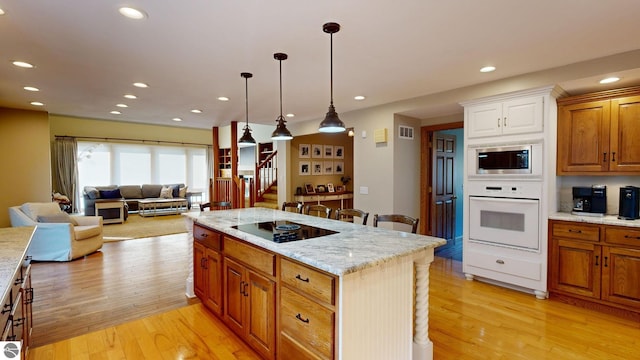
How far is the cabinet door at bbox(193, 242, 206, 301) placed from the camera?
305 cm

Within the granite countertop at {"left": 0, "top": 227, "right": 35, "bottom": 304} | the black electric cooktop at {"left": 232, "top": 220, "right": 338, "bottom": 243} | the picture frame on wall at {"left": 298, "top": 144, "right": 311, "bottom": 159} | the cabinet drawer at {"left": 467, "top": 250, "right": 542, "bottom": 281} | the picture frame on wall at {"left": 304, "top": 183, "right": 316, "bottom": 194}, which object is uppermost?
the picture frame on wall at {"left": 298, "top": 144, "right": 311, "bottom": 159}

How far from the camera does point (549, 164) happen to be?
333 cm

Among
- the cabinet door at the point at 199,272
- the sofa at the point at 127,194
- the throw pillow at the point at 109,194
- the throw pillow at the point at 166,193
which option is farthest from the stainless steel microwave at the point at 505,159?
the throw pillow at the point at 166,193

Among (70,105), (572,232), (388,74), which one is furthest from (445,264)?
(70,105)

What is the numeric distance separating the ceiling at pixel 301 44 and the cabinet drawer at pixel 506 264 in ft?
6.46

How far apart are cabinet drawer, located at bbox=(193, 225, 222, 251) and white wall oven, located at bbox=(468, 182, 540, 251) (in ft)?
9.99

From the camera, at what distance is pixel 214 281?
2822mm

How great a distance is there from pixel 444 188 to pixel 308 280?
15.0ft

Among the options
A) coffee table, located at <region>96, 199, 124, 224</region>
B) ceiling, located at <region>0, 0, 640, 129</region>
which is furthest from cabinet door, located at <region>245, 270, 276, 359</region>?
coffee table, located at <region>96, 199, 124, 224</region>

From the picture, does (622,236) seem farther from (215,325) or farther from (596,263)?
(215,325)

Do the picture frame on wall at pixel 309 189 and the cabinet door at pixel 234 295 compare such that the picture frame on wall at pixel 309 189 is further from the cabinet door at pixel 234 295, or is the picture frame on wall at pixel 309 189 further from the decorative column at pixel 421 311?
the decorative column at pixel 421 311

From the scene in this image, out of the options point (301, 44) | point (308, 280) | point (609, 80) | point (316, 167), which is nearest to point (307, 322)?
point (308, 280)

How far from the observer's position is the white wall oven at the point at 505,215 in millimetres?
3393

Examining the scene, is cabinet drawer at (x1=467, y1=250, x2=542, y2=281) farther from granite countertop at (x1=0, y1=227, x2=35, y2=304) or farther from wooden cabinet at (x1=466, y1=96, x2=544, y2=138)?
granite countertop at (x1=0, y1=227, x2=35, y2=304)
